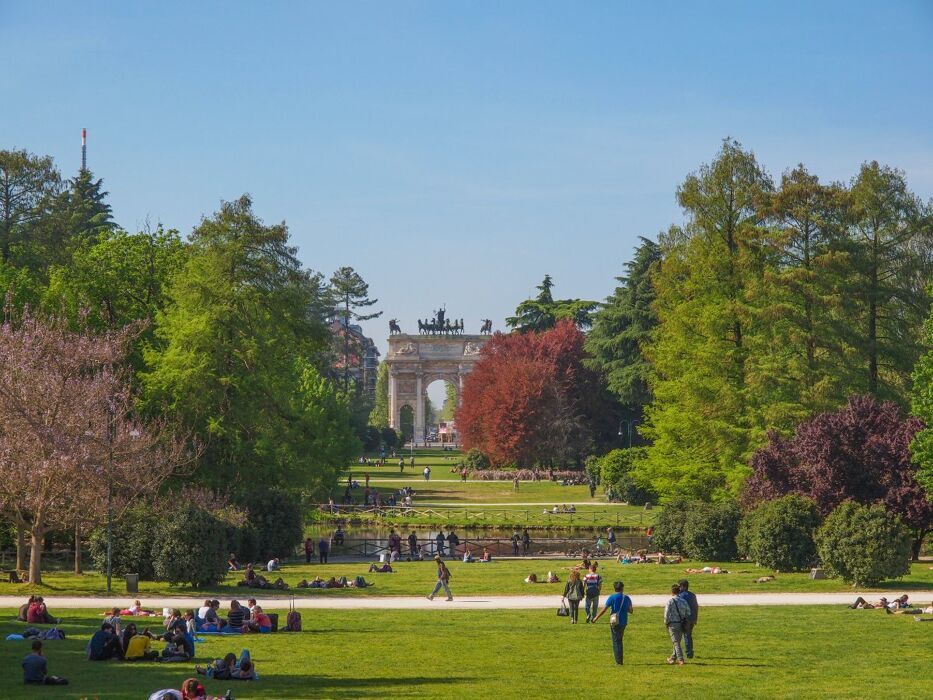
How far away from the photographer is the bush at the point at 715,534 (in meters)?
44.9

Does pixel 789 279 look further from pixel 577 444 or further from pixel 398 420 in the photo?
pixel 398 420

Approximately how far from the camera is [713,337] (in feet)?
172

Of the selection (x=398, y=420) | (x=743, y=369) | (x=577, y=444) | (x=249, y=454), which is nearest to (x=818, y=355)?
(x=743, y=369)

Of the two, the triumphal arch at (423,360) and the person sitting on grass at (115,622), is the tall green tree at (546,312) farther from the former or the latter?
the person sitting on grass at (115,622)

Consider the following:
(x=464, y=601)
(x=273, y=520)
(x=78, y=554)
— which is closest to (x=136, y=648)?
(x=464, y=601)

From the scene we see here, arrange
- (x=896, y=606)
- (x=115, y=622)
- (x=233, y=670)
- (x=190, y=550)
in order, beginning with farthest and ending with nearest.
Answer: (x=190, y=550)
(x=896, y=606)
(x=115, y=622)
(x=233, y=670)

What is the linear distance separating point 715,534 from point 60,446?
20.5 meters

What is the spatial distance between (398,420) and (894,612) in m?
137

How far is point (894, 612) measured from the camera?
29938mm

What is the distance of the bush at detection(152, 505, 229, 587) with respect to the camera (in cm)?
3628

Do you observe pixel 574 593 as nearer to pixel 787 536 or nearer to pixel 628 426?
pixel 787 536

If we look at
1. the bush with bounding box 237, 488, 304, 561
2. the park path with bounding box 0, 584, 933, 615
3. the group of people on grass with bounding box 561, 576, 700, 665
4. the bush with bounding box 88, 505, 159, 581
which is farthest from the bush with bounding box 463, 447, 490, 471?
the group of people on grass with bounding box 561, 576, 700, 665

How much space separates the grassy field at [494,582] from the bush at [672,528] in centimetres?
222

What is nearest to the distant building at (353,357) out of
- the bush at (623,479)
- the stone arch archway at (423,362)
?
the stone arch archway at (423,362)
